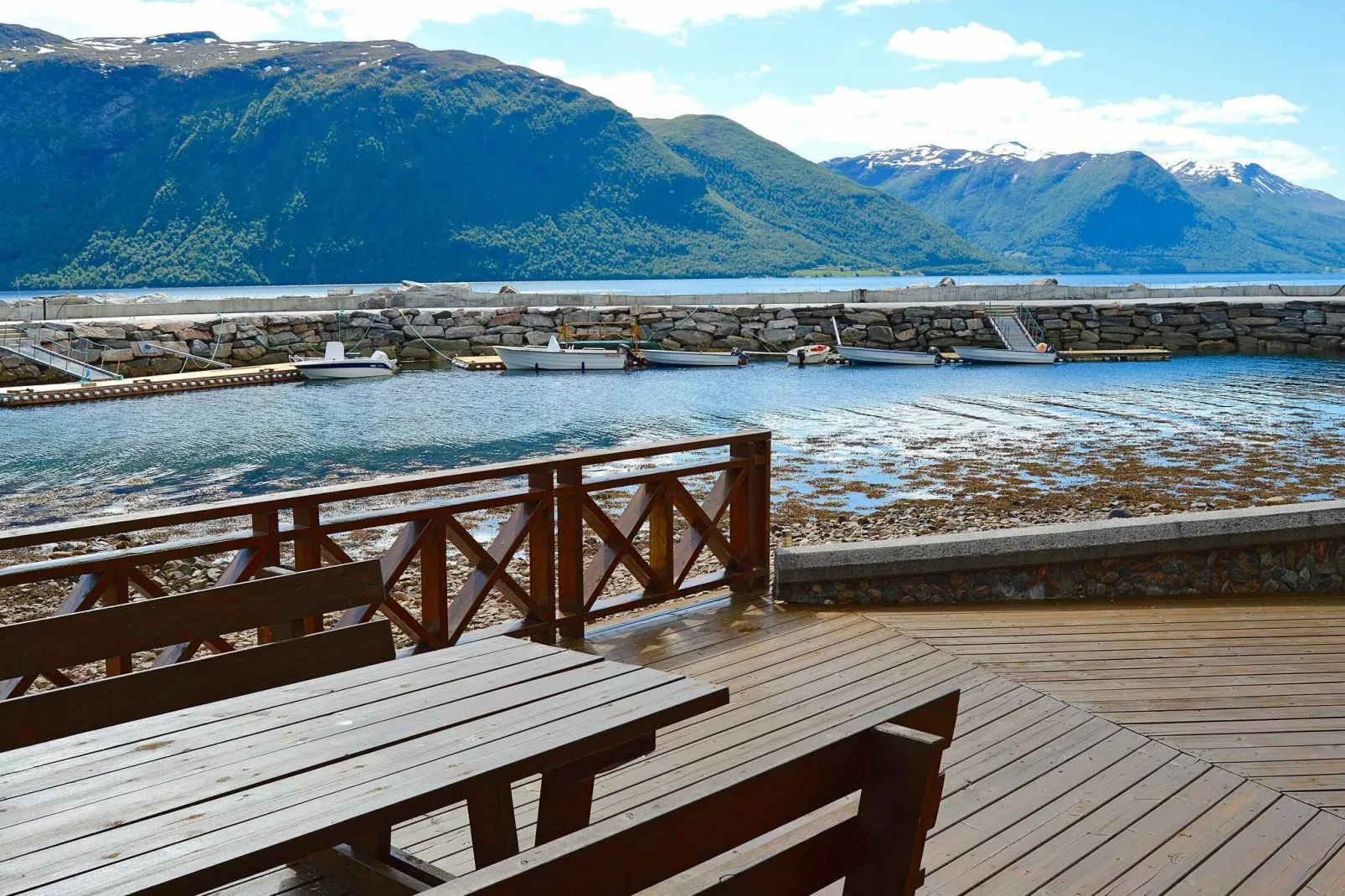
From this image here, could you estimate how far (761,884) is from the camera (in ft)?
4.88

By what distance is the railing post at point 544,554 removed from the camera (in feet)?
15.7

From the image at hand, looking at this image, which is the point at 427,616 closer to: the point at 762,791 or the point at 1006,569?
the point at 1006,569

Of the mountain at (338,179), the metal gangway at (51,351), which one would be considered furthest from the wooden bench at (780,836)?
the mountain at (338,179)

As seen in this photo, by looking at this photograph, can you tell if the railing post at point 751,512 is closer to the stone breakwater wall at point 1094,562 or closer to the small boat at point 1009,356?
the stone breakwater wall at point 1094,562

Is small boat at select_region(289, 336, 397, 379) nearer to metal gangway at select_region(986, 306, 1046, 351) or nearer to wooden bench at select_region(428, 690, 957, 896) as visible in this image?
metal gangway at select_region(986, 306, 1046, 351)

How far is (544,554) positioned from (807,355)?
29355 mm

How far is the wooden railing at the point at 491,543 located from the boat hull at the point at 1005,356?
97.6ft

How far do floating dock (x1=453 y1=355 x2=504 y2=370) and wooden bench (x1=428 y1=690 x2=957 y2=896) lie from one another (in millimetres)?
31482

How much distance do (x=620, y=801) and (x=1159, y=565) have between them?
3697 millimetres

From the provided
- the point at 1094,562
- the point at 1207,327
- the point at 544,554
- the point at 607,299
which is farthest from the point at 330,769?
the point at 1207,327

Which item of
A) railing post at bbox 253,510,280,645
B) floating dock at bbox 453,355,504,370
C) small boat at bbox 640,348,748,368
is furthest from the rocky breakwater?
railing post at bbox 253,510,280,645

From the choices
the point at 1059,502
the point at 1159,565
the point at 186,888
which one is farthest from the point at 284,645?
the point at 1059,502

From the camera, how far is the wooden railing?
3439 mm

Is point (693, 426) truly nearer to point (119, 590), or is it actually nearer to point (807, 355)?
point (807, 355)
